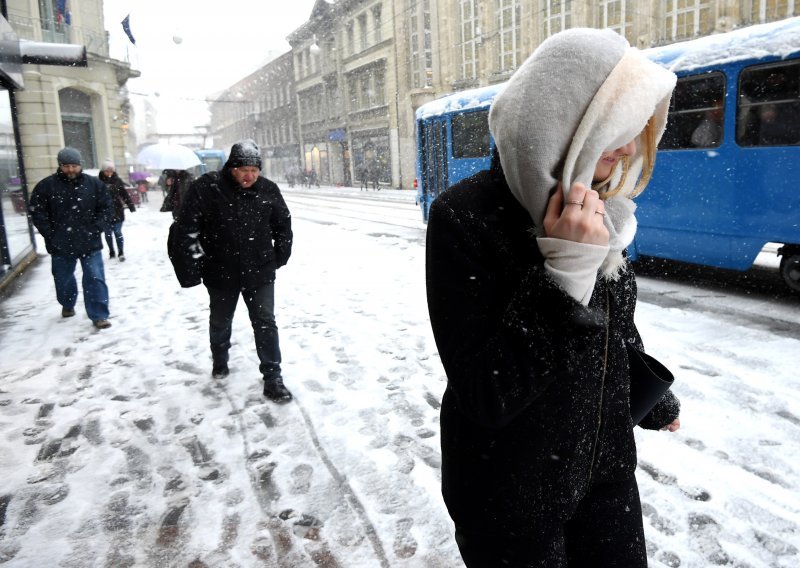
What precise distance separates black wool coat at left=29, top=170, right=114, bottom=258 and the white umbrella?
4.52 metres

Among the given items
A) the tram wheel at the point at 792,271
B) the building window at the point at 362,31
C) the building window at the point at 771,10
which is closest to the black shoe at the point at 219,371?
the tram wheel at the point at 792,271

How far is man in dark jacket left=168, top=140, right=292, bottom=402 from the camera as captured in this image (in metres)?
4.32

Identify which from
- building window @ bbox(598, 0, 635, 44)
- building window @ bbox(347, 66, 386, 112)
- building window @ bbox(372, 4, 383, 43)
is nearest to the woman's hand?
building window @ bbox(598, 0, 635, 44)

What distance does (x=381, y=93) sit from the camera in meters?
37.6

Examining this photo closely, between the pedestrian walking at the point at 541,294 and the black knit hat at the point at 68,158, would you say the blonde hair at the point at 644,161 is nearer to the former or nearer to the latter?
the pedestrian walking at the point at 541,294

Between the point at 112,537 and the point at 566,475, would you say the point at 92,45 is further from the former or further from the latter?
the point at 566,475

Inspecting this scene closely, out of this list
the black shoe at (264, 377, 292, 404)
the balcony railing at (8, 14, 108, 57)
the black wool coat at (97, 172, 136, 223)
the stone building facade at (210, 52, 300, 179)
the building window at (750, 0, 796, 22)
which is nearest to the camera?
the black shoe at (264, 377, 292, 404)

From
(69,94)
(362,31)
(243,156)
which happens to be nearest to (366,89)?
(362,31)

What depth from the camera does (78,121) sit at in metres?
25.1

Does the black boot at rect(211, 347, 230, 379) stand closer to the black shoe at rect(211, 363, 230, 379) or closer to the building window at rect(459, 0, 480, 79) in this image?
the black shoe at rect(211, 363, 230, 379)

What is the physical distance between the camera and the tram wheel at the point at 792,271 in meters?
6.95

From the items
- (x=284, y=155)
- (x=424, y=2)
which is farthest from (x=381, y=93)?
(x=284, y=155)

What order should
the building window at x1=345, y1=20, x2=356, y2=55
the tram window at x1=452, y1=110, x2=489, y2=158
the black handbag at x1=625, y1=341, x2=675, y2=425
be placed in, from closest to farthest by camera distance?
the black handbag at x1=625, y1=341, x2=675, y2=425 → the tram window at x1=452, y1=110, x2=489, y2=158 → the building window at x1=345, y1=20, x2=356, y2=55

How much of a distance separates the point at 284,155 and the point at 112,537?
5957cm
